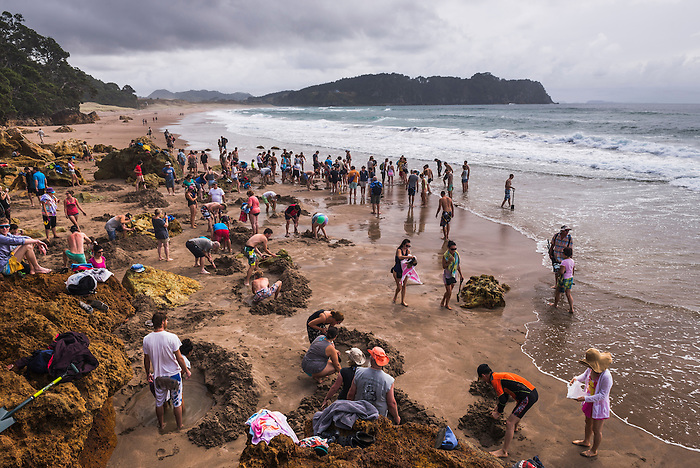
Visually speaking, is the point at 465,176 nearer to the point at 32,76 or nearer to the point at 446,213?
the point at 446,213

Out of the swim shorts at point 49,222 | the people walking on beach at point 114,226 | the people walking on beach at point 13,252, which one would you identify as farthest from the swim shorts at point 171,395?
the swim shorts at point 49,222

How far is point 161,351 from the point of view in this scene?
5211mm

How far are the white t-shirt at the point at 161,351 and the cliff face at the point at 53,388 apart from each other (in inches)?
14.6

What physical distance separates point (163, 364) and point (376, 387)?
2768mm

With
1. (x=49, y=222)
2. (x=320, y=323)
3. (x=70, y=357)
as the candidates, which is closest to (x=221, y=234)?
(x=49, y=222)

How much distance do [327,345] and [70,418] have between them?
3275 mm

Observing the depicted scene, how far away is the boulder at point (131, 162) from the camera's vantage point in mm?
21422

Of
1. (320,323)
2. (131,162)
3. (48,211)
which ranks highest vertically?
(131,162)

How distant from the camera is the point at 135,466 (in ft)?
15.5

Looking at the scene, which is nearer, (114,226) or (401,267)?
(401,267)

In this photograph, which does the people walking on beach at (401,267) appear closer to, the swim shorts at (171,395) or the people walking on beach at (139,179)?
the swim shorts at (171,395)

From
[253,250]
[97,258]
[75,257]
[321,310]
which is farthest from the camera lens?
[253,250]

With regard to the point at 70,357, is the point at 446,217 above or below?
below

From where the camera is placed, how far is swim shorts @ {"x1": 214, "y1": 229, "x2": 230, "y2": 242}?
11824mm
